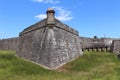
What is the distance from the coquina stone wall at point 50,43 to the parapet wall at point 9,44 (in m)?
14.4

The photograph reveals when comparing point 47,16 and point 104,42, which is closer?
point 47,16

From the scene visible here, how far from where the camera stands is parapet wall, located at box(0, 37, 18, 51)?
1748 inches

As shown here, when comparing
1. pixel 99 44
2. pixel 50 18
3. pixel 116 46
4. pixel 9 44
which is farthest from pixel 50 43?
pixel 9 44

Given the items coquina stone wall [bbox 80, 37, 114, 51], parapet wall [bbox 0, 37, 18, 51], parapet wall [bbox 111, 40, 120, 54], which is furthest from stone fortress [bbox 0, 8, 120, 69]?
parapet wall [bbox 0, 37, 18, 51]

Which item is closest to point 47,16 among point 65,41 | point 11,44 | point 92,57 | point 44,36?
point 44,36

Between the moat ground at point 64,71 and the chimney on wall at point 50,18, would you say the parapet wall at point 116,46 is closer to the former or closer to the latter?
the moat ground at point 64,71

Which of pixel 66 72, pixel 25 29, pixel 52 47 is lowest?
pixel 66 72

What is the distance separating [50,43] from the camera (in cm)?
2417

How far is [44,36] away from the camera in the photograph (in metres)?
25.2

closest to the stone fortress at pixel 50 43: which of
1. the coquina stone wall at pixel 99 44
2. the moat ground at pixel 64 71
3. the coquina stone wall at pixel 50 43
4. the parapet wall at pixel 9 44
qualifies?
the coquina stone wall at pixel 50 43

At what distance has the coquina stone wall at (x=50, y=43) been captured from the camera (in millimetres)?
23922

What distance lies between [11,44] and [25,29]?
14113 millimetres

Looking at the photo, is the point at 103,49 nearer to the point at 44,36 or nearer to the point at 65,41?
the point at 65,41

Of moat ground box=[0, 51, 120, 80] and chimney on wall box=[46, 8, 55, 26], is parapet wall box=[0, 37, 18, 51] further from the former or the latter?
chimney on wall box=[46, 8, 55, 26]
